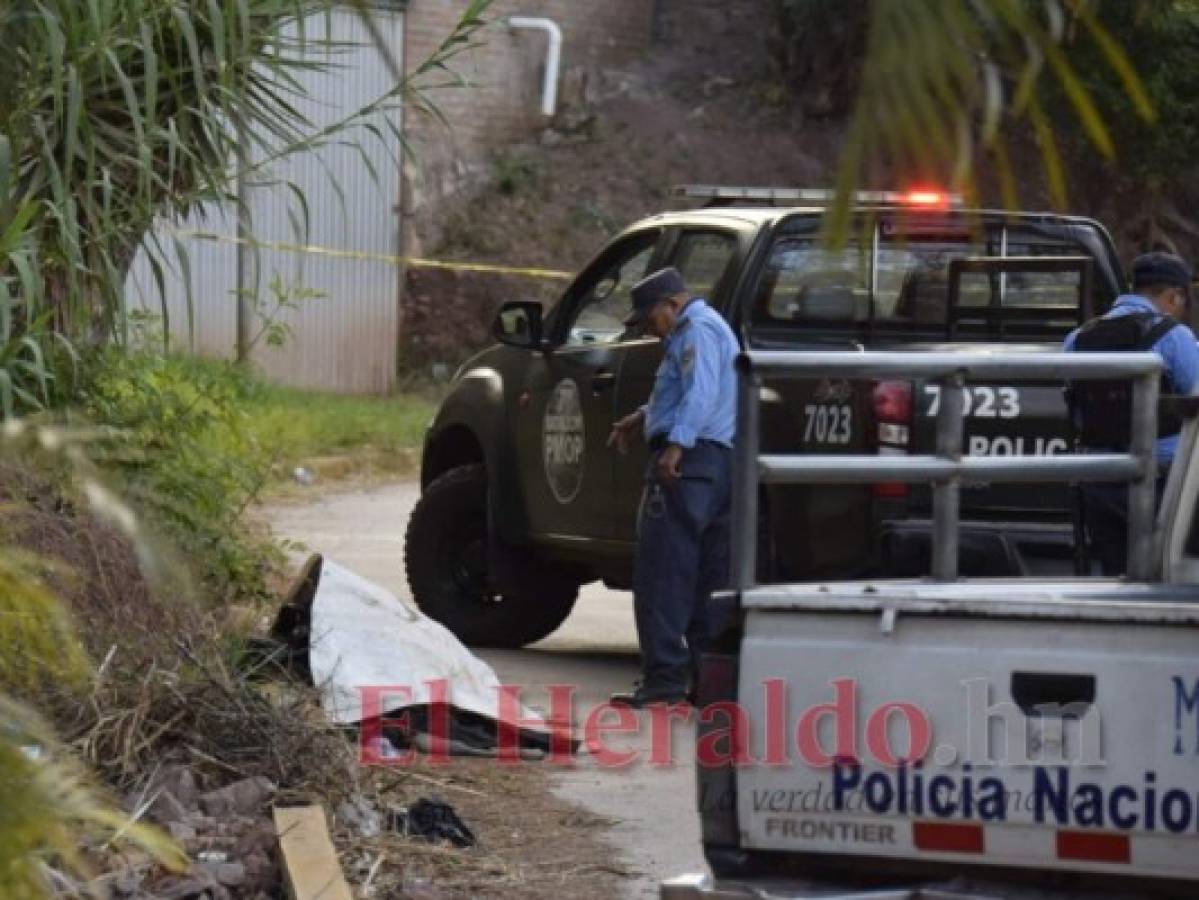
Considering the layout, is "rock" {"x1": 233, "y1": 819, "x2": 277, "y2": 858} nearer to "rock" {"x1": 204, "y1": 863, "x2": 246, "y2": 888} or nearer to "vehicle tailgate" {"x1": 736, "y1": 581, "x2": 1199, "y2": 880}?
"rock" {"x1": 204, "y1": 863, "x2": 246, "y2": 888}

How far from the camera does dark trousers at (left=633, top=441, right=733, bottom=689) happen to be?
9180 millimetres

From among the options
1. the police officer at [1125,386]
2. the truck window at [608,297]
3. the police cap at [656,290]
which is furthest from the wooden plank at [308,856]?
the truck window at [608,297]

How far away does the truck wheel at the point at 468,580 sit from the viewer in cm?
1105

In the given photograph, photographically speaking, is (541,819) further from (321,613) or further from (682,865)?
(321,613)

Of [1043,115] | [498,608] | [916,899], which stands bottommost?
[498,608]

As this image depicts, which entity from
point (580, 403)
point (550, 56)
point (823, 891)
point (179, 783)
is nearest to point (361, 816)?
point (179, 783)

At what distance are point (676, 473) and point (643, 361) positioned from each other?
0.98m

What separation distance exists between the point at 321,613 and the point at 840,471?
3.64 metres

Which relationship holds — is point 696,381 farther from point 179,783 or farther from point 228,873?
point 228,873

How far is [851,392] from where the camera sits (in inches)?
351

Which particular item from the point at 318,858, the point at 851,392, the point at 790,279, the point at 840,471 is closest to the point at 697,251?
the point at 790,279

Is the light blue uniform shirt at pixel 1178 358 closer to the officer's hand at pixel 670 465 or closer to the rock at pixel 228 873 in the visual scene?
the officer's hand at pixel 670 465

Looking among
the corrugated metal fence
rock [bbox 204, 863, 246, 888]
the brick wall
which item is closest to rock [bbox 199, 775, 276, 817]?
rock [bbox 204, 863, 246, 888]

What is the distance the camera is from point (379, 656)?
815cm
